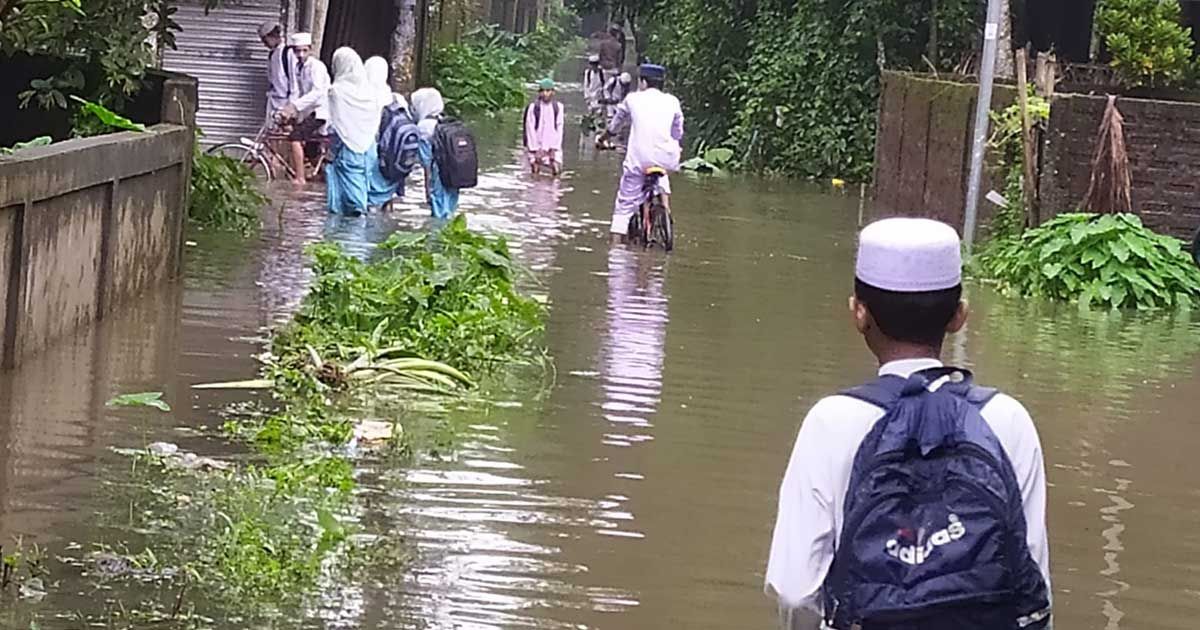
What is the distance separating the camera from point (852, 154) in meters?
26.8

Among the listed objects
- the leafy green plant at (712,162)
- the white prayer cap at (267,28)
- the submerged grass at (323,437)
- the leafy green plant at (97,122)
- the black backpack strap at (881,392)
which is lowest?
the submerged grass at (323,437)

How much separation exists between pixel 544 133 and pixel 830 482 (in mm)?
21990

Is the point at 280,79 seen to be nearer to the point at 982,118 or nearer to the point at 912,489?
the point at 982,118

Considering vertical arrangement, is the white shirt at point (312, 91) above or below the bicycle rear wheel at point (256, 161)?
above

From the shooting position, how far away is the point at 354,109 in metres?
19.3

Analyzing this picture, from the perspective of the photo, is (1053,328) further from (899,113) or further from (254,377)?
(899,113)

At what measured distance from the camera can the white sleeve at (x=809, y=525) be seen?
3.34m

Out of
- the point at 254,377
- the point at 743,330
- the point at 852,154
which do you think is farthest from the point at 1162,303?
the point at 852,154

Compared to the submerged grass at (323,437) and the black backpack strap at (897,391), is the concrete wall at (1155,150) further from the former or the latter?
the black backpack strap at (897,391)

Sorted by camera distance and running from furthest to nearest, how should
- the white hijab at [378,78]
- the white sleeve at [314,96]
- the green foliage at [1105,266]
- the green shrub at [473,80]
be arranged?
the green shrub at [473,80]
the white sleeve at [314,96]
the white hijab at [378,78]
the green foliage at [1105,266]

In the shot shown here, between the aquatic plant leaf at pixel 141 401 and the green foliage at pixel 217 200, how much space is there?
686 cm

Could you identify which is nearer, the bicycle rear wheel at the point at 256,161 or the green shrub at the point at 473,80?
the bicycle rear wheel at the point at 256,161

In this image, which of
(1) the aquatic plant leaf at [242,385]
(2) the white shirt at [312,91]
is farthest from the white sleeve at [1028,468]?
(2) the white shirt at [312,91]

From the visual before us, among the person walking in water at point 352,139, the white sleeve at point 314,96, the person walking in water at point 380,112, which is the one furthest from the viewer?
the white sleeve at point 314,96
